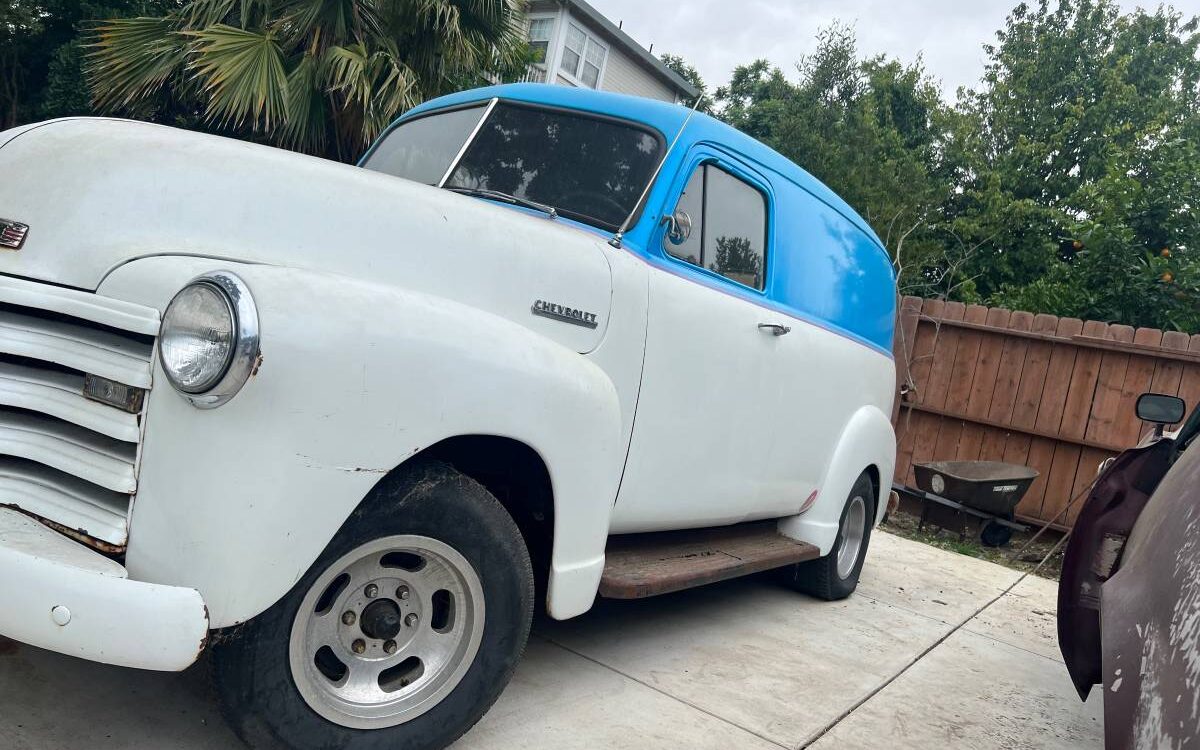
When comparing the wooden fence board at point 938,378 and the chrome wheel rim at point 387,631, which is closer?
the chrome wheel rim at point 387,631

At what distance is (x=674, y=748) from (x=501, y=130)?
7.80ft

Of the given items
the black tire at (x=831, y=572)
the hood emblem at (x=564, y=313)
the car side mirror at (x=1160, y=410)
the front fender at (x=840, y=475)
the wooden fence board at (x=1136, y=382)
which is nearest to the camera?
the hood emblem at (x=564, y=313)

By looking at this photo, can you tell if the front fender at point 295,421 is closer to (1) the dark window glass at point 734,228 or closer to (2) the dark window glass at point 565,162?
(2) the dark window glass at point 565,162

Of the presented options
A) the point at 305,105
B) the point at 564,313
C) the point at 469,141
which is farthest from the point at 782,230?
the point at 305,105

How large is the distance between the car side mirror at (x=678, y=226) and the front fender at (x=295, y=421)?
1.10 m

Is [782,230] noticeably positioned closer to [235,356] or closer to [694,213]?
[694,213]

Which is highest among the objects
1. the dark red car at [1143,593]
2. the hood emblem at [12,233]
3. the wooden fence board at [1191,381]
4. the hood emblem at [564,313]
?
the wooden fence board at [1191,381]

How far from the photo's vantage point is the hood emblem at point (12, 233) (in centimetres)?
223

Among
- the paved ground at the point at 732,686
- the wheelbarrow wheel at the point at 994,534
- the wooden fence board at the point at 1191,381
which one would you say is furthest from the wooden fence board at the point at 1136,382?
the paved ground at the point at 732,686

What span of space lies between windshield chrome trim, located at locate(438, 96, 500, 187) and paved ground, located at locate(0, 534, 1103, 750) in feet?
6.22

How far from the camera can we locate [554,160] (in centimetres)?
351

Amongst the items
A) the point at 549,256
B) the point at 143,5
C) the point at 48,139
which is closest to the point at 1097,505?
the point at 549,256

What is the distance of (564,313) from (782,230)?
5.93ft

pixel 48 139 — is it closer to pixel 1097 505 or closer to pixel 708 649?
pixel 708 649
